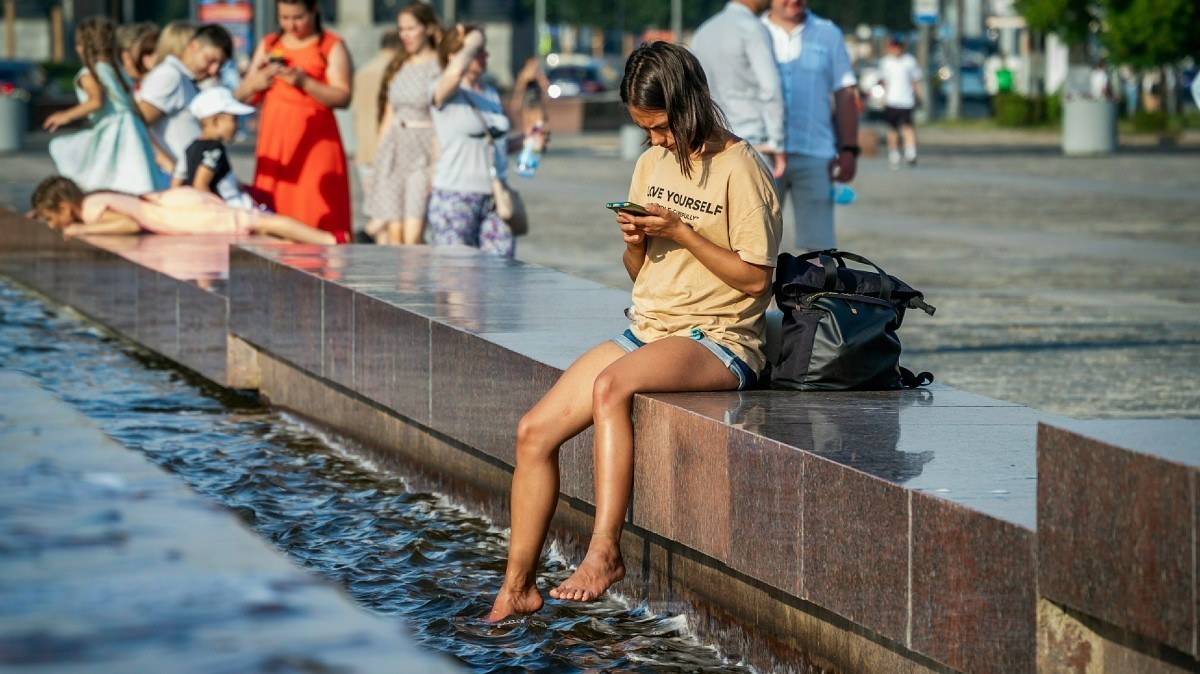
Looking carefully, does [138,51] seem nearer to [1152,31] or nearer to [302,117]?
[302,117]

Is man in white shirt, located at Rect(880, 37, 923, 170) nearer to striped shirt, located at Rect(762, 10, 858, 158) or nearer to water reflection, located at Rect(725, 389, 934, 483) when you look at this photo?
striped shirt, located at Rect(762, 10, 858, 158)

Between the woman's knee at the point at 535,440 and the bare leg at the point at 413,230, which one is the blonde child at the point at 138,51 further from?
the woman's knee at the point at 535,440

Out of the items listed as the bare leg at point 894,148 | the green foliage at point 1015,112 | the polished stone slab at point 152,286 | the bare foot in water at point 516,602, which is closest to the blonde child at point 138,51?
the polished stone slab at point 152,286

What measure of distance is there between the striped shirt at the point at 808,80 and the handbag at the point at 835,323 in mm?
3505

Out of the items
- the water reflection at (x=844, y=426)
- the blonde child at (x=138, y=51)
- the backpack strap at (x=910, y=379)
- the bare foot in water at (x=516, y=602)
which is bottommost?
the bare foot in water at (x=516, y=602)

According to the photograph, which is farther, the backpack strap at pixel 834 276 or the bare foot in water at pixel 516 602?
the backpack strap at pixel 834 276

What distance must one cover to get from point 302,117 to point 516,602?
5.86 m

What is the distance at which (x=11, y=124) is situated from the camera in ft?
99.2

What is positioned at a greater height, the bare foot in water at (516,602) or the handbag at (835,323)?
the handbag at (835,323)

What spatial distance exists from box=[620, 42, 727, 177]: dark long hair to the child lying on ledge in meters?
5.82

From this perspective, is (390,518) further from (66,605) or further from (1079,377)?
(66,605)

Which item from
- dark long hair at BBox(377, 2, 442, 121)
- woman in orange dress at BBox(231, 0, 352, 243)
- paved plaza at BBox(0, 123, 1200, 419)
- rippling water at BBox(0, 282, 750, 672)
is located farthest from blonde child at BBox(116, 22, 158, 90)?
rippling water at BBox(0, 282, 750, 672)

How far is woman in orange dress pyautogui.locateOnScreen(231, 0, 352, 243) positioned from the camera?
32.7 ft

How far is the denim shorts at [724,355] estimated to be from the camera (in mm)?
5117
